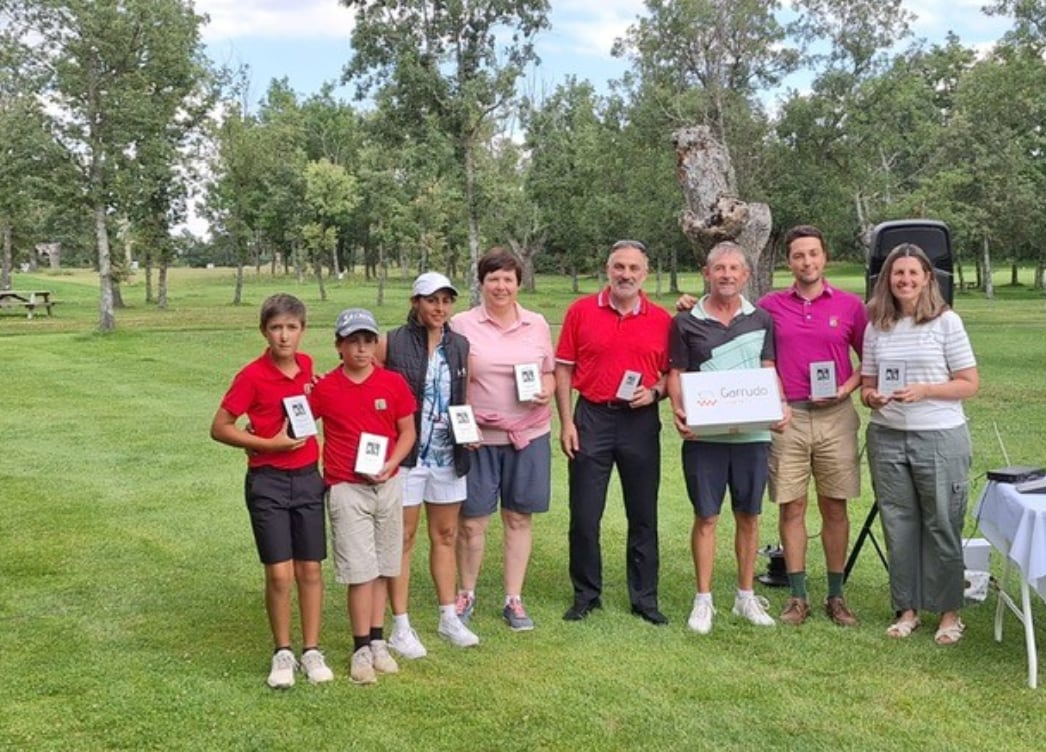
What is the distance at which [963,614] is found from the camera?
4.88 m

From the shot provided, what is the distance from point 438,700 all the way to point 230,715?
2.66 ft

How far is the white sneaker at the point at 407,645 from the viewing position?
4.29 metres

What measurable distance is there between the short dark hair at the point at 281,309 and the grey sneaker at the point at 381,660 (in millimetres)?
1439

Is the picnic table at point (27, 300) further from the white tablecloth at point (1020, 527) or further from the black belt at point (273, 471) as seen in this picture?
the white tablecloth at point (1020, 527)

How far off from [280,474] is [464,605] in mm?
1322

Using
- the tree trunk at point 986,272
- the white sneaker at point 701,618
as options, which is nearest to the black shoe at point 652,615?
the white sneaker at point 701,618

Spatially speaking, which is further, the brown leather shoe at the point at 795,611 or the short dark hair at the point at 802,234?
the brown leather shoe at the point at 795,611

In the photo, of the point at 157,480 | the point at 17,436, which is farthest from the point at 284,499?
the point at 17,436

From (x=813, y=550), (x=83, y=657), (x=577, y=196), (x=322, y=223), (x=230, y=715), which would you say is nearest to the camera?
(x=230, y=715)

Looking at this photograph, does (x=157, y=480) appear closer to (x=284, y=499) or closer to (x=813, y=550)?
(x=284, y=499)

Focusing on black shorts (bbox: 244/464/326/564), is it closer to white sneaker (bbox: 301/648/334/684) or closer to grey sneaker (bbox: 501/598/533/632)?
white sneaker (bbox: 301/648/334/684)

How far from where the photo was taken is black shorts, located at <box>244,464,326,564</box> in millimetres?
3869

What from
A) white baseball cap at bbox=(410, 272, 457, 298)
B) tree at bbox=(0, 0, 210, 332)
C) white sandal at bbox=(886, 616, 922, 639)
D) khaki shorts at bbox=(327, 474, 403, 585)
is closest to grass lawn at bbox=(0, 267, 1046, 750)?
white sandal at bbox=(886, 616, 922, 639)

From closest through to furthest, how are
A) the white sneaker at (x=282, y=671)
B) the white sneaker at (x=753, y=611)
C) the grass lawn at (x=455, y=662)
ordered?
the grass lawn at (x=455, y=662) → the white sneaker at (x=282, y=671) → the white sneaker at (x=753, y=611)
